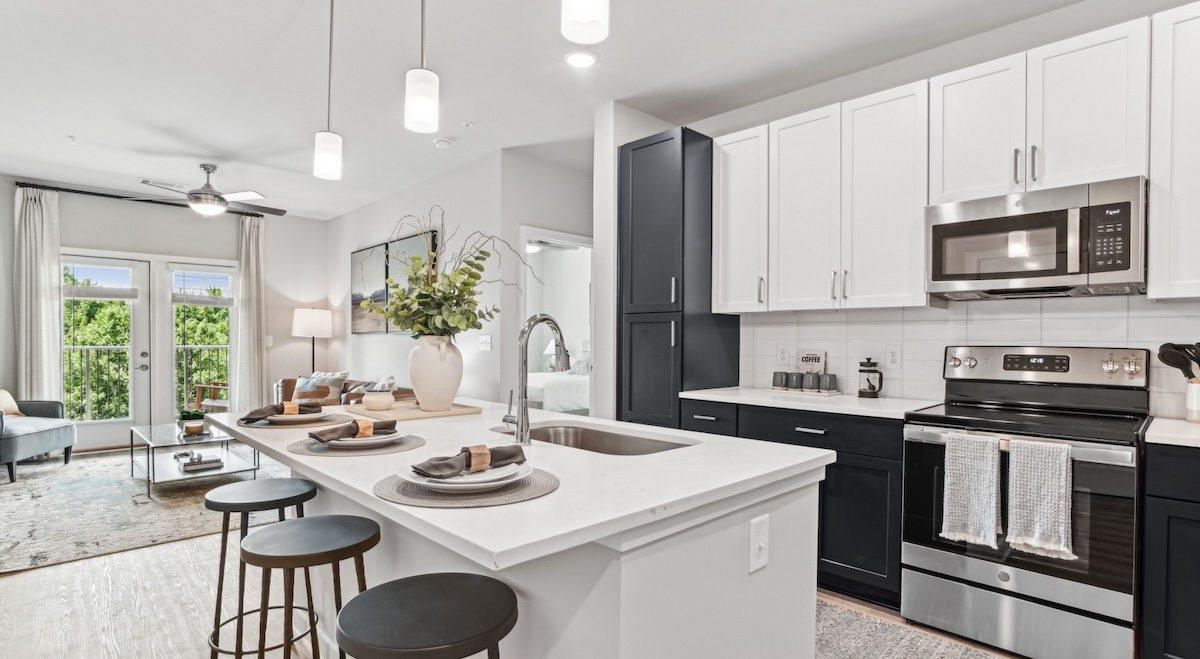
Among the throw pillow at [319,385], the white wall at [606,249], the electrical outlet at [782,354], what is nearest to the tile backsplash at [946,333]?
the electrical outlet at [782,354]

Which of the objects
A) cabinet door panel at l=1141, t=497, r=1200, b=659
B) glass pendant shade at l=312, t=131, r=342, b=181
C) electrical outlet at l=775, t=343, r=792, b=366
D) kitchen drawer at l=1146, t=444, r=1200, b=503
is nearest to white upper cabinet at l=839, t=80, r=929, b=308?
electrical outlet at l=775, t=343, r=792, b=366

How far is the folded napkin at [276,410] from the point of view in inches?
82.3

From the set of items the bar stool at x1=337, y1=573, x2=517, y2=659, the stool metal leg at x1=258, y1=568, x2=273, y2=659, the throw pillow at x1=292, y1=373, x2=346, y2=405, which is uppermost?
the bar stool at x1=337, y1=573, x2=517, y2=659

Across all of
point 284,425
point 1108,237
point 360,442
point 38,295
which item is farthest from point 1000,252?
point 38,295

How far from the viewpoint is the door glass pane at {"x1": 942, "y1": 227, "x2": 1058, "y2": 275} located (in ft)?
7.91

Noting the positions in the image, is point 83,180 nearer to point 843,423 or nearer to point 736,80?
point 736,80

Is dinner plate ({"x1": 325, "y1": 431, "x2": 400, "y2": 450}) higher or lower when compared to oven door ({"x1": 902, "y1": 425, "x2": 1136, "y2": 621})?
higher

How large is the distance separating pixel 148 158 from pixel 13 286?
2.07 m

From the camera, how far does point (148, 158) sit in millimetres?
4984

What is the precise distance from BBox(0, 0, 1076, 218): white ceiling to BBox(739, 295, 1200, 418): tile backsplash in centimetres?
131

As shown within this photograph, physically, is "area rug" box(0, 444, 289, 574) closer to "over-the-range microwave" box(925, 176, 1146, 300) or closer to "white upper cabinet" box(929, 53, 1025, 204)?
"over-the-range microwave" box(925, 176, 1146, 300)

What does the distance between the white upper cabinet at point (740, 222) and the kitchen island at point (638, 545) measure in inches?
70.1

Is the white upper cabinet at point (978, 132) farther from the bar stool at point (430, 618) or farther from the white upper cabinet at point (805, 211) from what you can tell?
the bar stool at point (430, 618)

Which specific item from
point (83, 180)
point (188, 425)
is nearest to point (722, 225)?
point (188, 425)
